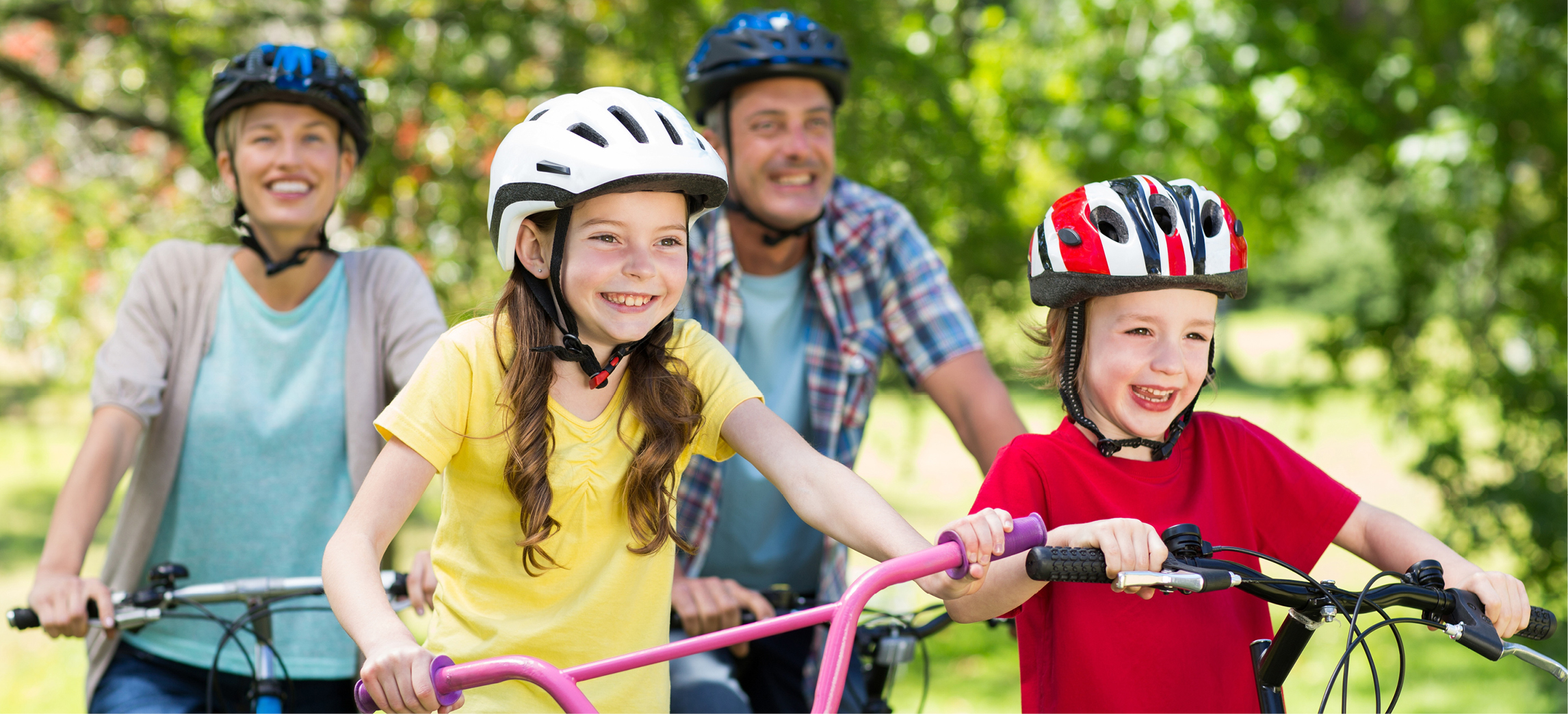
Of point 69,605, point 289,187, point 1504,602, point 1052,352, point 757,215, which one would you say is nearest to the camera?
point 1504,602

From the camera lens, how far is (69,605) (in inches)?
121

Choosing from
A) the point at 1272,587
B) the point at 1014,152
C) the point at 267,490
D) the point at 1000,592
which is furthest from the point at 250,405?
the point at 1014,152

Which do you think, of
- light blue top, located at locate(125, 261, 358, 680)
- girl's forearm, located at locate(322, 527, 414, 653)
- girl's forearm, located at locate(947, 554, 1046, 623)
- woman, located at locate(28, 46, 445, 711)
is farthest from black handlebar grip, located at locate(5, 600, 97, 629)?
girl's forearm, located at locate(947, 554, 1046, 623)

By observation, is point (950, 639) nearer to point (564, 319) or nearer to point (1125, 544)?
point (564, 319)

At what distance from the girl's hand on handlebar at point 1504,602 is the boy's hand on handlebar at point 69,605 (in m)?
3.12

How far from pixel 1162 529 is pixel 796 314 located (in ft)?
4.83

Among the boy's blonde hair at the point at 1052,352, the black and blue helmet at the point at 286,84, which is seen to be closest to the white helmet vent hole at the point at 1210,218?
the boy's blonde hair at the point at 1052,352

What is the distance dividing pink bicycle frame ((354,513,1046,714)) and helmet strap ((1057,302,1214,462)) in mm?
491

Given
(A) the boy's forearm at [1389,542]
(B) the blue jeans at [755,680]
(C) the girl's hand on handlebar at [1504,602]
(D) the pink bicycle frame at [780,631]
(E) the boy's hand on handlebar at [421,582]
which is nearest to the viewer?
(D) the pink bicycle frame at [780,631]

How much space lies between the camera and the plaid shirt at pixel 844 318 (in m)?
3.68

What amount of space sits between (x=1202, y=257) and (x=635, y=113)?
127 centimetres

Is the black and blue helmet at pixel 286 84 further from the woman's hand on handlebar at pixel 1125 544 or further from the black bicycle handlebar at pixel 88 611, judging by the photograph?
the woman's hand on handlebar at pixel 1125 544

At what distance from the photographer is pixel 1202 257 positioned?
271 cm

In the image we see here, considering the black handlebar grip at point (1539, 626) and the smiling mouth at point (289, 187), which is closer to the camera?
the black handlebar grip at point (1539, 626)
